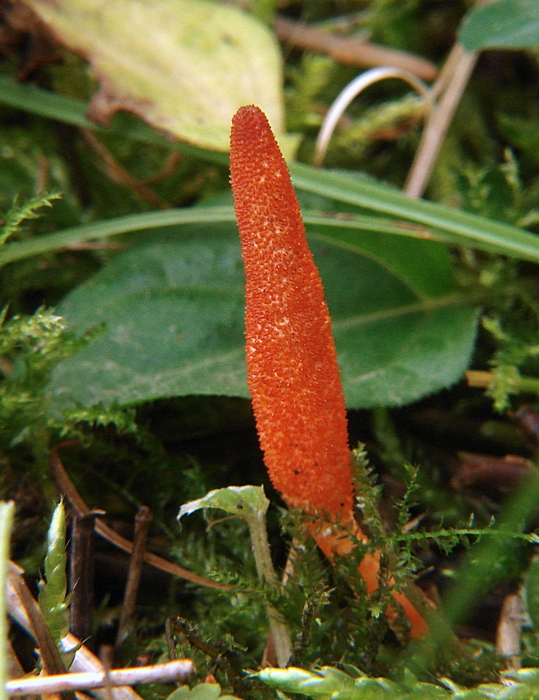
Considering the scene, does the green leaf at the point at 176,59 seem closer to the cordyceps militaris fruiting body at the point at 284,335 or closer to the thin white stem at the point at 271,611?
the cordyceps militaris fruiting body at the point at 284,335

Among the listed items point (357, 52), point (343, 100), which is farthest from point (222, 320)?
point (357, 52)

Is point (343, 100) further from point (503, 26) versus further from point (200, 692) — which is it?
point (200, 692)

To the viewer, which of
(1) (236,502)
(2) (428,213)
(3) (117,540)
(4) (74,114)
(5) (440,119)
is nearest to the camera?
(1) (236,502)

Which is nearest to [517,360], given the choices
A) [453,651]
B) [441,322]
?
[441,322]

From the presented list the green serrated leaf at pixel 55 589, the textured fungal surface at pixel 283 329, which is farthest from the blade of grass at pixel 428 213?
the green serrated leaf at pixel 55 589

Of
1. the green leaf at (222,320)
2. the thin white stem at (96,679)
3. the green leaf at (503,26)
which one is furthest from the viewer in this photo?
the green leaf at (503,26)

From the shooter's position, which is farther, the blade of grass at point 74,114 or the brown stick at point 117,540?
the blade of grass at point 74,114
